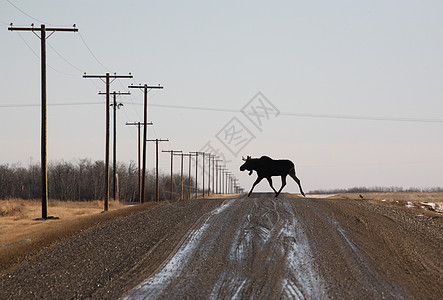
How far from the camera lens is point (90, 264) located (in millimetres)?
15031

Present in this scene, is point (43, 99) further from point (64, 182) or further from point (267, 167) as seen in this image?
point (64, 182)

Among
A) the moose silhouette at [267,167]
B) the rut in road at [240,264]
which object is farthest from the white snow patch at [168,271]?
the moose silhouette at [267,167]

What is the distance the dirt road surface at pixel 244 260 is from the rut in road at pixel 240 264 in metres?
0.02

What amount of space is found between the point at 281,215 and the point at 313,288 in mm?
11733

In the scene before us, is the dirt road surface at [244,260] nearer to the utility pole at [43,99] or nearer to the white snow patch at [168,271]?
the white snow patch at [168,271]

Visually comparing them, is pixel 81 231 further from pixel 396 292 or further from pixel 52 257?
pixel 396 292

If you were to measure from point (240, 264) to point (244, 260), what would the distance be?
50 centimetres

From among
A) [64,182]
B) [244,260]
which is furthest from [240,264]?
[64,182]

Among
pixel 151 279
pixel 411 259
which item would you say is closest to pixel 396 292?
pixel 411 259

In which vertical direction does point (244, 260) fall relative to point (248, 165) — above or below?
below

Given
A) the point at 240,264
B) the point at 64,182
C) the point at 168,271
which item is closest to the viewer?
the point at 168,271

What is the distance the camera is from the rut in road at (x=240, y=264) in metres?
11.9

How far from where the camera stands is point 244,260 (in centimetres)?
1513

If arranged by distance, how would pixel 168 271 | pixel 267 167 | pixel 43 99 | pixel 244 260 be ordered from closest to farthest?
pixel 168 271
pixel 244 260
pixel 43 99
pixel 267 167
